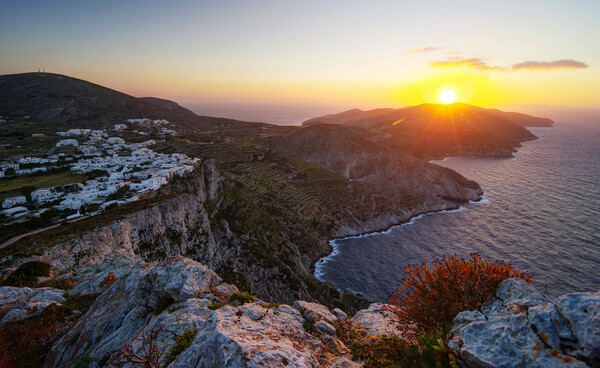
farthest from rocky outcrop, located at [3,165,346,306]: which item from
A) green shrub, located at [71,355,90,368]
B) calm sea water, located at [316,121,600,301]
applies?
calm sea water, located at [316,121,600,301]

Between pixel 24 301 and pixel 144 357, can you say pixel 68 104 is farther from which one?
pixel 144 357

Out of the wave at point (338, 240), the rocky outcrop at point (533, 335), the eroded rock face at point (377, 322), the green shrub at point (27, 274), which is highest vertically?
the rocky outcrop at point (533, 335)

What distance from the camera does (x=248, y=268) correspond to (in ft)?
172

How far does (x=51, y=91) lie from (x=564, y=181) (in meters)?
278

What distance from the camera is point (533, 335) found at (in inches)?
220

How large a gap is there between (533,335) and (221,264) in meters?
50.0

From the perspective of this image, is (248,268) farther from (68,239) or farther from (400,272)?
(400,272)

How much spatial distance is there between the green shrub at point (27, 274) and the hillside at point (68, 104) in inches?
5739

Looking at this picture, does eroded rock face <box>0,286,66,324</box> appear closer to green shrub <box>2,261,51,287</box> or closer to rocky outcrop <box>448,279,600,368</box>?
green shrub <box>2,261,51,287</box>

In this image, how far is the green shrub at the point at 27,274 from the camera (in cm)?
2081

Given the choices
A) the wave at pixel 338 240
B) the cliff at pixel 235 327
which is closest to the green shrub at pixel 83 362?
the cliff at pixel 235 327

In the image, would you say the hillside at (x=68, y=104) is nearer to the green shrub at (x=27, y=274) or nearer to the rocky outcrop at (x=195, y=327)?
the green shrub at (x=27, y=274)

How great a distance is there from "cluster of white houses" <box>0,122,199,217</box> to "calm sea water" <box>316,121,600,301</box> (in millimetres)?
44883

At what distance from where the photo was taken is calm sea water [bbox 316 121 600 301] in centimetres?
5859
